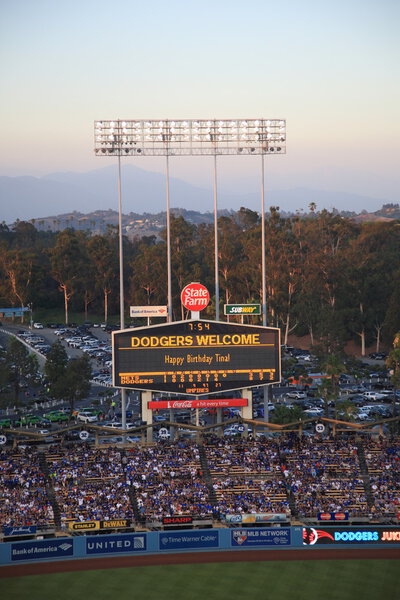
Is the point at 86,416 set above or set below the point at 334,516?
above

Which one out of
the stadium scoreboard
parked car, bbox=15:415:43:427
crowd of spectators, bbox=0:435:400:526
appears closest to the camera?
crowd of spectators, bbox=0:435:400:526

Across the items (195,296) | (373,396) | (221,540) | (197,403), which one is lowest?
(221,540)

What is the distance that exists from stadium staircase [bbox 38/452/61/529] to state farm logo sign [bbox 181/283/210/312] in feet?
35.8

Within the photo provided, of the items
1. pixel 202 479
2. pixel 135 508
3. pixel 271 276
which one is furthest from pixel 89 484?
pixel 271 276

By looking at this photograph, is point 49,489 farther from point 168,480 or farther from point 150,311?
point 150,311

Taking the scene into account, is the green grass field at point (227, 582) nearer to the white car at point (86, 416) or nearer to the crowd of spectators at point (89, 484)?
the crowd of spectators at point (89, 484)

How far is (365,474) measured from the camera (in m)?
41.5

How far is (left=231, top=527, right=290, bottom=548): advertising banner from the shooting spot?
37.6m

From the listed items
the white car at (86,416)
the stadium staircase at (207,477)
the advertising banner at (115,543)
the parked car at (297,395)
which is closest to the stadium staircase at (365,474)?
the stadium staircase at (207,477)

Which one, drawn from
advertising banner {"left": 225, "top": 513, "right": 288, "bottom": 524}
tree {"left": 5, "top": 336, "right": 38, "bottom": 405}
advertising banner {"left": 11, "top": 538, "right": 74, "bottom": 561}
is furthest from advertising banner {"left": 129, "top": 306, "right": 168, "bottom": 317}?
tree {"left": 5, "top": 336, "right": 38, "bottom": 405}

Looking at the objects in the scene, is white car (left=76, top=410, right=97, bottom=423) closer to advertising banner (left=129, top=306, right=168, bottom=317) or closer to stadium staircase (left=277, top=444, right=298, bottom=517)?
advertising banner (left=129, top=306, right=168, bottom=317)

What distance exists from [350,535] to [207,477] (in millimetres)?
7714

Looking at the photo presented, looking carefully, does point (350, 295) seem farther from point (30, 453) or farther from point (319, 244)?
point (30, 453)

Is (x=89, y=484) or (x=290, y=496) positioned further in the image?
(x=89, y=484)
